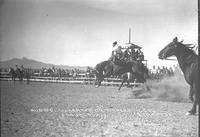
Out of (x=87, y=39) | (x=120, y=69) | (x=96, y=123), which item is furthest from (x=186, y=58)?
(x=120, y=69)

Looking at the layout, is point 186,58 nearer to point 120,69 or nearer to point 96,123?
point 96,123

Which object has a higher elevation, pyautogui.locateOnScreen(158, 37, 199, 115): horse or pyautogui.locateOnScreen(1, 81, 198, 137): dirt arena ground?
pyautogui.locateOnScreen(158, 37, 199, 115): horse

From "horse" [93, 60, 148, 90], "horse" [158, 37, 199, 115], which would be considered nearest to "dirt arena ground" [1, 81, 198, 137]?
"horse" [158, 37, 199, 115]

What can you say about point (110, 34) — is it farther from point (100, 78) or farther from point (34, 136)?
point (100, 78)

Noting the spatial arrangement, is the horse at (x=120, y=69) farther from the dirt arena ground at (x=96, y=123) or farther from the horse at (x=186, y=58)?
the dirt arena ground at (x=96, y=123)

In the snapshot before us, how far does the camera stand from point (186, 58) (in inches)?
273

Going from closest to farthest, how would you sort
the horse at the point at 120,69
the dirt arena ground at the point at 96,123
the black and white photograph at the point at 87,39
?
the dirt arena ground at the point at 96,123 → the black and white photograph at the point at 87,39 → the horse at the point at 120,69

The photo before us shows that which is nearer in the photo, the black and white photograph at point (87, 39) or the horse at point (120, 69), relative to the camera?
the black and white photograph at point (87, 39)

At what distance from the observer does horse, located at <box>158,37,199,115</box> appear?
6613 millimetres

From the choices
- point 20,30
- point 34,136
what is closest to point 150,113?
point 34,136

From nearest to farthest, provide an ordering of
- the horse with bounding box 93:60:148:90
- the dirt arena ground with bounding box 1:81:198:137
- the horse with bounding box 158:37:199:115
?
1. the dirt arena ground with bounding box 1:81:198:137
2. the horse with bounding box 158:37:199:115
3. the horse with bounding box 93:60:148:90


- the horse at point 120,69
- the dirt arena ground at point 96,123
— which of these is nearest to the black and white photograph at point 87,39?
the dirt arena ground at point 96,123

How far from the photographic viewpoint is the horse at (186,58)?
661 centimetres

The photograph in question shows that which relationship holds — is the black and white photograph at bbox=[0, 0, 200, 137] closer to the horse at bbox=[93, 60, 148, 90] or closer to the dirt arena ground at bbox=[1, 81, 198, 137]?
the dirt arena ground at bbox=[1, 81, 198, 137]
